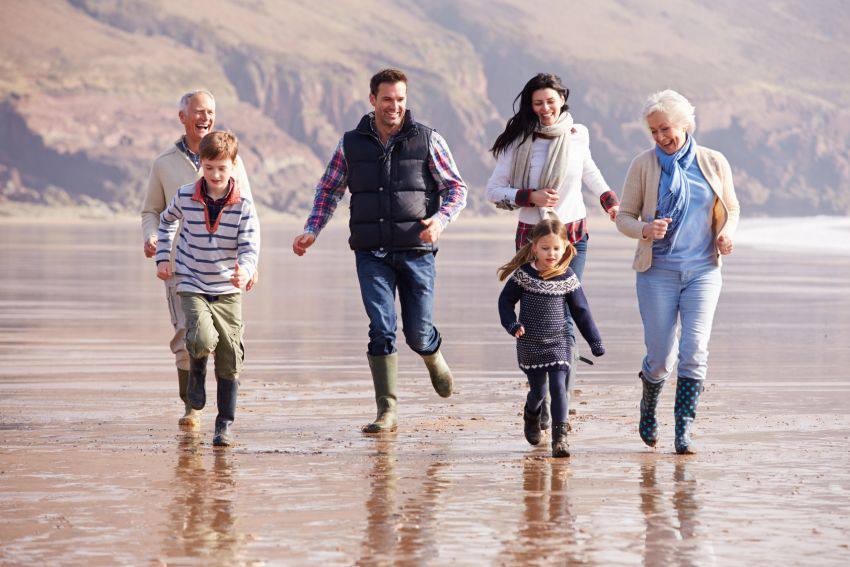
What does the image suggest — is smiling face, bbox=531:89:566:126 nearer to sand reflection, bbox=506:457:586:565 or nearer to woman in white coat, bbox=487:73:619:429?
woman in white coat, bbox=487:73:619:429

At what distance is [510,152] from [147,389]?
3138 mm

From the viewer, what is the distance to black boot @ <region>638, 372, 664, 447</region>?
7582 millimetres

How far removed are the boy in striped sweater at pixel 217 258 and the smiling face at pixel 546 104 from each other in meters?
1.63

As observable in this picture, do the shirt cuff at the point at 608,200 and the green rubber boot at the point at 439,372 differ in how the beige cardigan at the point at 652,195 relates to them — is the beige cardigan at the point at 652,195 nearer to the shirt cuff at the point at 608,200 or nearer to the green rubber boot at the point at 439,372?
the shirt cuff at the point at 608,200

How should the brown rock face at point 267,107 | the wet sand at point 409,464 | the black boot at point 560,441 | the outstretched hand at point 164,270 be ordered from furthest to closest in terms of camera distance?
the brown rock face at point 267,107 < the outstretched hand at point 164,270 < the black boot at point 560,441 < the wet sand at point 409,464

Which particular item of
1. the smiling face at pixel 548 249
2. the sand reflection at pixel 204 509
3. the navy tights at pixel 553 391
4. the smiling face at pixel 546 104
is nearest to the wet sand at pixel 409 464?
the sand reflection at pixel 204 509

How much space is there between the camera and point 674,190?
296 inches

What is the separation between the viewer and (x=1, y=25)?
538 ft

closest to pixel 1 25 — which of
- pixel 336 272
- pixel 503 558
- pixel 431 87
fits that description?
pixel 431 87

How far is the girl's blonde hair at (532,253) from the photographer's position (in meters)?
7.58

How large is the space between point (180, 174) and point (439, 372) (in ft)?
5.96

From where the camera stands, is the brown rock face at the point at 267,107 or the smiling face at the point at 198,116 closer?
the smiling face at the point at 198,116

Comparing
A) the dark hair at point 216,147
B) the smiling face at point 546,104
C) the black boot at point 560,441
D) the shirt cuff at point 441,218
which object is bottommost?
the black boot at point 560,441

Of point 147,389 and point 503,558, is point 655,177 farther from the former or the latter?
point 147,389
